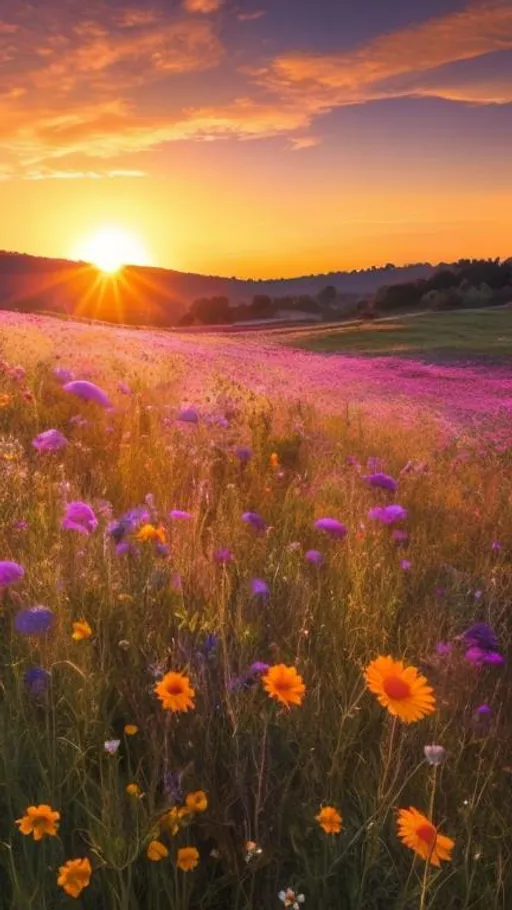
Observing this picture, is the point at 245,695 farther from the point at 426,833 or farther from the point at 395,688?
the point at 426,833

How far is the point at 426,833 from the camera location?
1.47 meters

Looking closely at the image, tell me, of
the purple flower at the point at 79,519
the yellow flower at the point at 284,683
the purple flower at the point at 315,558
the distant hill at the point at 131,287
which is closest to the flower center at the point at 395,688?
the yellow flower at the point at 284,683

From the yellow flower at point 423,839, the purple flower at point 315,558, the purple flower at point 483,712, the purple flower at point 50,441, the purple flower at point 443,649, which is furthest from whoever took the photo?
the purple flower at point 50,441

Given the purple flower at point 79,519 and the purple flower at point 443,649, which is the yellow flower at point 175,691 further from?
the purple flower at point 79,519

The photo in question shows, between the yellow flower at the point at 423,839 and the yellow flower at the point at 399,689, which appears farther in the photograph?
the yellow flower at the point at 399,689

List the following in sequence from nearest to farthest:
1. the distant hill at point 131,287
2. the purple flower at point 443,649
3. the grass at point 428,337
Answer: the purple flower at point 443,649 < the grass at point 428,337 < the distant hill at point 131,287

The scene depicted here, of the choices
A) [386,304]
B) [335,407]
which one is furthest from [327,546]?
[386,304]

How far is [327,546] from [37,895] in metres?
2.25

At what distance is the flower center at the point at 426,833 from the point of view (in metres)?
1.45

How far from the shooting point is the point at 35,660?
236cm

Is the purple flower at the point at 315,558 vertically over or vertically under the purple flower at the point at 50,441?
under

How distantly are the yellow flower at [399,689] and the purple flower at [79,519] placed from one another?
64.5 inches

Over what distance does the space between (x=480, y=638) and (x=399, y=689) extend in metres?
1.10

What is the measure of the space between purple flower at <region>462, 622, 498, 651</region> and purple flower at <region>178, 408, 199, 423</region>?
3.42 metres
